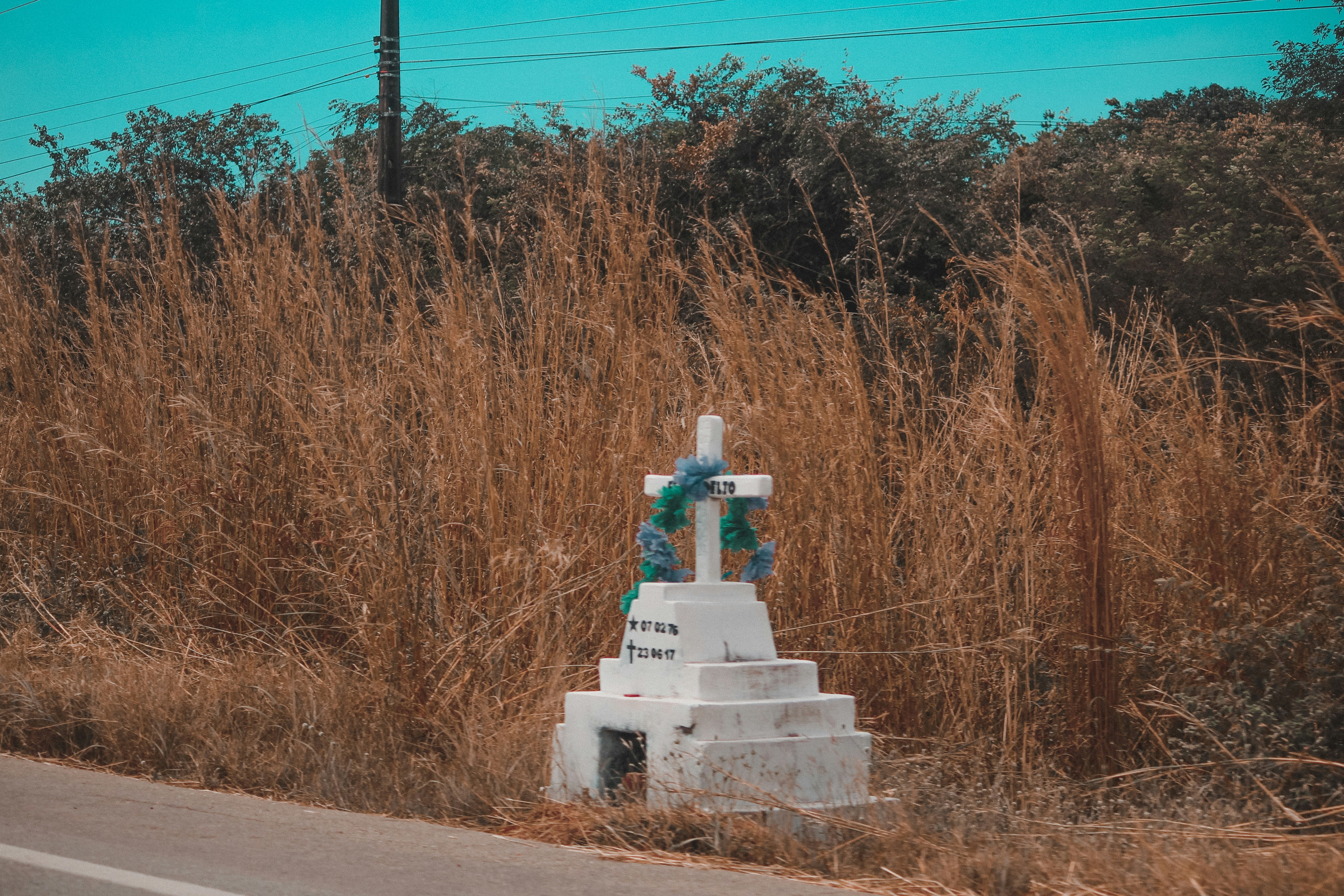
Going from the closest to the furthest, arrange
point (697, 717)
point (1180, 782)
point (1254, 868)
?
1. point (1254, 868)
2. point (697, 717)
3. point (1180, 782)

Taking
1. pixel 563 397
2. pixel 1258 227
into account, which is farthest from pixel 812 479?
pixel 1258 227

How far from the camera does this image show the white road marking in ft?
12.7

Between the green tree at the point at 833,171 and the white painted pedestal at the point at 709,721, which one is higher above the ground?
the green tree at the point at 833,171

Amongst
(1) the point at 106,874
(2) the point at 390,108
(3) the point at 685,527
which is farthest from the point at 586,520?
(2) the point at 390,108

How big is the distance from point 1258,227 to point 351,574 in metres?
13.9

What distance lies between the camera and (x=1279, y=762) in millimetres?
4859

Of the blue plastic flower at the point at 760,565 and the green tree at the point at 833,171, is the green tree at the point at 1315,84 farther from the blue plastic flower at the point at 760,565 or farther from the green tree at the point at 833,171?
the blue plastic flower at the point at 760,565

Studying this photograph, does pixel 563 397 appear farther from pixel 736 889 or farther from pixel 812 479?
pixel 736 889

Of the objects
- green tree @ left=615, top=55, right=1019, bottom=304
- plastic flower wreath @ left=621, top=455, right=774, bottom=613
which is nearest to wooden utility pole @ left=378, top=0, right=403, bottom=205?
green tree @ left=615, top=55, right=1019, bottom=304

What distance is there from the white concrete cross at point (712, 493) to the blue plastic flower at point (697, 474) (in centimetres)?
2

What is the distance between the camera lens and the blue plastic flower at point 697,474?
16.0 feet

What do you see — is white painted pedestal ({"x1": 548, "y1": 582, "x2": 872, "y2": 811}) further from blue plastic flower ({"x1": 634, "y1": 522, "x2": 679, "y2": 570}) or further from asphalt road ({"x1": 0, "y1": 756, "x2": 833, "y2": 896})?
asphalt road ({"x1": 0, "y1": 756, "x2": 833, "y2": 896})

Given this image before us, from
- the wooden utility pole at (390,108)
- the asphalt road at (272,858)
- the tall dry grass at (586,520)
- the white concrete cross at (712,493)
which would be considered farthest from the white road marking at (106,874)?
the wooden utility pole at (390,108)

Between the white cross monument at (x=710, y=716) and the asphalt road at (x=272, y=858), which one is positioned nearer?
the asphalt road at (x=272, y=858)
